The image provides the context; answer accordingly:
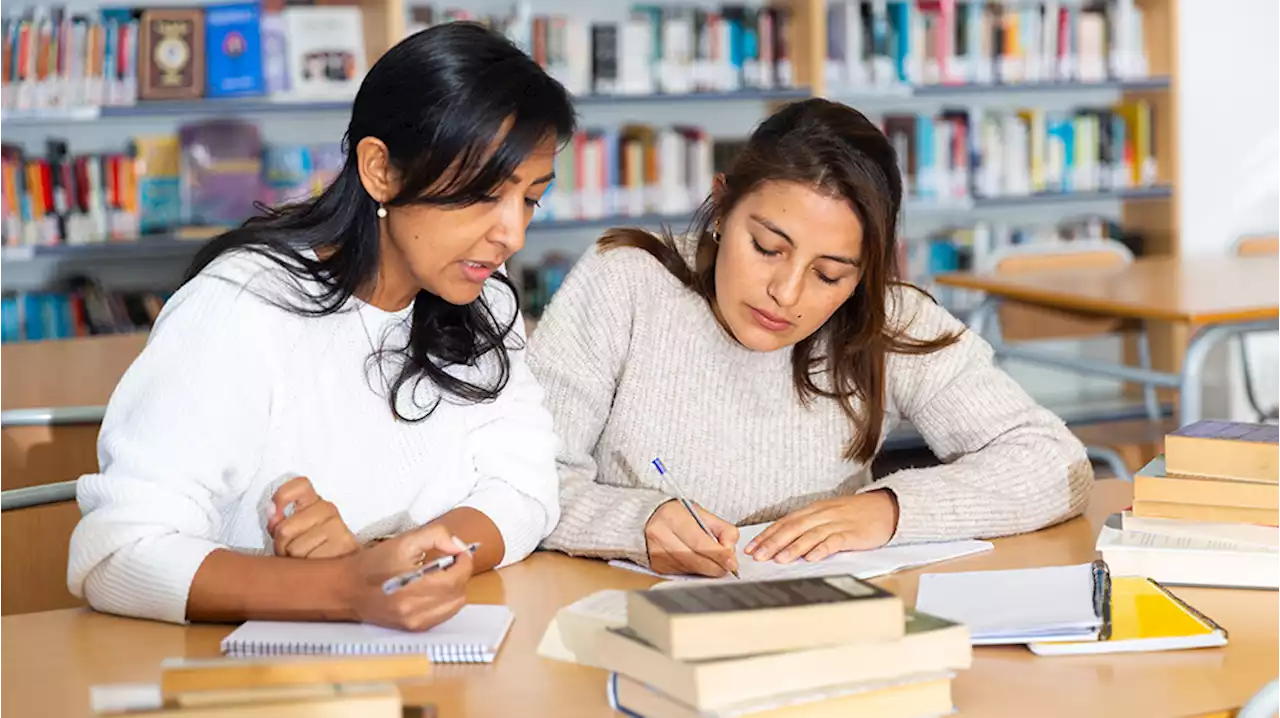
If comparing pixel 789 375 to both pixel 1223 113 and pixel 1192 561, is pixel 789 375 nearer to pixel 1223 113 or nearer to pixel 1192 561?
pixel 1192 561

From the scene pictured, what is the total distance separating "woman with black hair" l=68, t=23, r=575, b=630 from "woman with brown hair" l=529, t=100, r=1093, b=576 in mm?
144

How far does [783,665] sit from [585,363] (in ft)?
2.72

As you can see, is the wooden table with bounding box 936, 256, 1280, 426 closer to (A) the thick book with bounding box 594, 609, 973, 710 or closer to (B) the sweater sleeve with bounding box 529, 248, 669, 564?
(B) the sweater sleeve with bounding box 529, 248, 669, 564

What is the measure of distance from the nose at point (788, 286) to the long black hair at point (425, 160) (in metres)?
0.31

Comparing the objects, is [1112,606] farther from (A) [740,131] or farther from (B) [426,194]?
(A) [740,131]

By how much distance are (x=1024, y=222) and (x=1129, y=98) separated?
0.55 metres

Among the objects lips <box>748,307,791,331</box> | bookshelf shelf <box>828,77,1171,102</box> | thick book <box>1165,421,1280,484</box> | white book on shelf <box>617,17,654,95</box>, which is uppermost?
white book on shelf <box>617,17,654,95</box>

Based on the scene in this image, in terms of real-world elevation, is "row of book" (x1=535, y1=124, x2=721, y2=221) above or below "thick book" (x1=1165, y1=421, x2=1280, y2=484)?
above

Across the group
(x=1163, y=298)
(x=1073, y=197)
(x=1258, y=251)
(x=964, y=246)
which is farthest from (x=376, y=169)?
(x=1073, y=197)

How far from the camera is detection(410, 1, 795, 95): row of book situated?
14.5ft

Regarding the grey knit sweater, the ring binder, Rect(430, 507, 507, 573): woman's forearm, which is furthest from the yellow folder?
Rect(430, 507, 507, 573): woman's forearm

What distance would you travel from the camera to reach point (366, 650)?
1.17 m

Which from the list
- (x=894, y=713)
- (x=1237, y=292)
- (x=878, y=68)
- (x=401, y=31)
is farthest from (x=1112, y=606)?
(x=878, y=68)

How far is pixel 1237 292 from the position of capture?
11.1 ft
